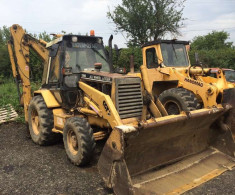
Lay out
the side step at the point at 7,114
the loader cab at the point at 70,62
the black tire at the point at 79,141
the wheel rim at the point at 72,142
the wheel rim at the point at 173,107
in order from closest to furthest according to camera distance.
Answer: the black tire at the point at 79,141 → the wheel rim at the point at 72,142 → the loader cab at the point at 70,62 → the wheel rim at the point at 173,107 → the side step at the point at 7,114

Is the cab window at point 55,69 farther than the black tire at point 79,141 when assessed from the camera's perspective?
Yes

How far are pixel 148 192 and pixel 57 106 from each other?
3111mm

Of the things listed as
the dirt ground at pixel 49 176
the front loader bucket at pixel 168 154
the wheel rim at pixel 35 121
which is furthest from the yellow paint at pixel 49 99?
the front loader bucket at pixel 168 154

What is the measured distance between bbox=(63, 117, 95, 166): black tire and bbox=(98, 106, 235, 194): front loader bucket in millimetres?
702

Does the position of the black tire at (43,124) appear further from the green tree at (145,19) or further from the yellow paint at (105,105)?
the green tree at (145,19)

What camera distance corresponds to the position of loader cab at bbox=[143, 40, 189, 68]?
7250 millimetres

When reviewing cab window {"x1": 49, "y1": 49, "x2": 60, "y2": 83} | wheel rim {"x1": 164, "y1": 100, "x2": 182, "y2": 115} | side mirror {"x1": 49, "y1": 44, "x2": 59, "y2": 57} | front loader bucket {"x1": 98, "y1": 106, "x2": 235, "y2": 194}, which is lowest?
front loader bucket {"x1": 98, "y1": 106, "x2": 235, "y2": 194}

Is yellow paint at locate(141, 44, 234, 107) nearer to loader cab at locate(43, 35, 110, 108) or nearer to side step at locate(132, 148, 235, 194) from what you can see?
loader cab at locate(43, 35, 110, 108)

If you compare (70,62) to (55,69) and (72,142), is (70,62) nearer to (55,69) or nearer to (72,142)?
(55,69)

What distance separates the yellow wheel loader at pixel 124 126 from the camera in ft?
11.9

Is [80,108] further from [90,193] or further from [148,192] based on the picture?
[148,192]

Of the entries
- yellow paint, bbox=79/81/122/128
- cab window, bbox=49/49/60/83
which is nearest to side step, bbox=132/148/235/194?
yellow paint, bbox=79/81/122/128

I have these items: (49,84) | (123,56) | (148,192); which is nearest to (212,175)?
(148,192)

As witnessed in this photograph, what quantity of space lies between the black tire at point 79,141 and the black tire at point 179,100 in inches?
91.9
